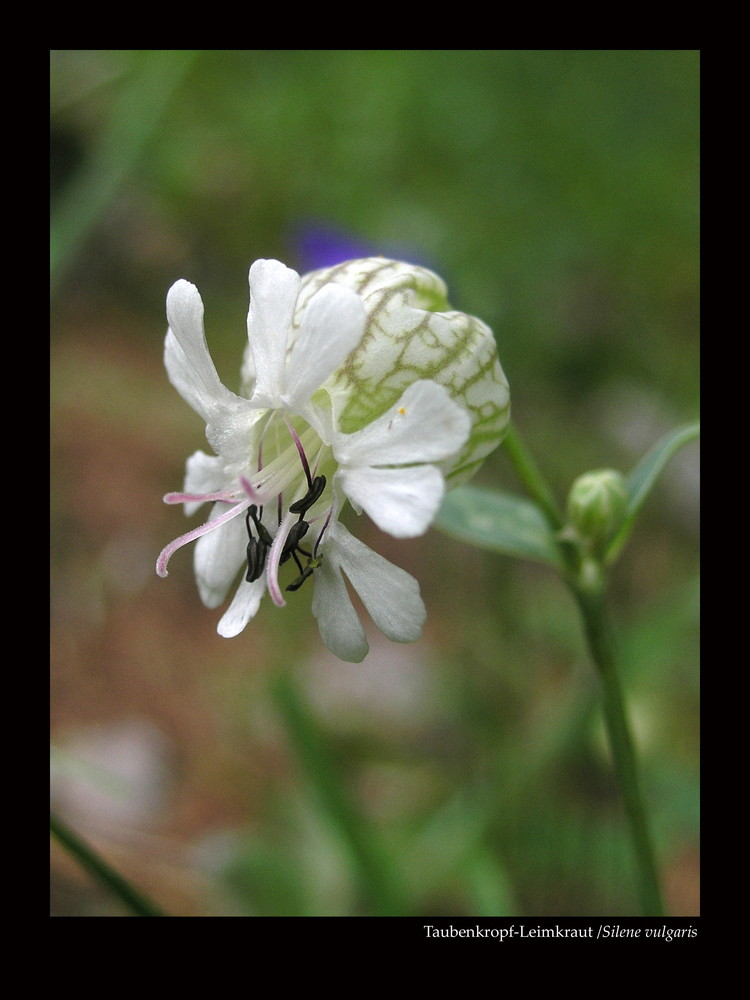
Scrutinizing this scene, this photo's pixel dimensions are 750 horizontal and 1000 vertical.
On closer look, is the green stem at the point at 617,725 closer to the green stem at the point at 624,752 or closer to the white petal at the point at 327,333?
the green stem at the point at 624,752

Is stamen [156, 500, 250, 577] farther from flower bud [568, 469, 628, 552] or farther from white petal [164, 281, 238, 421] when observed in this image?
flower bud [568, 469, 628, 552]

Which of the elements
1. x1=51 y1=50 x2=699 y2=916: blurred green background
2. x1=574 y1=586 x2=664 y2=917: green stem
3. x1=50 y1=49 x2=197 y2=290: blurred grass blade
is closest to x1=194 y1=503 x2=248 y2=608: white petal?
x1=574 y1=586 x2=664 y2=917: green stem

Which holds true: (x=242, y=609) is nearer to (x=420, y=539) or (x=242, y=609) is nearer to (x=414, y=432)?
(x=414, y=432)

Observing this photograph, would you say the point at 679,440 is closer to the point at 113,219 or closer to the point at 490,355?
the point at 490,355

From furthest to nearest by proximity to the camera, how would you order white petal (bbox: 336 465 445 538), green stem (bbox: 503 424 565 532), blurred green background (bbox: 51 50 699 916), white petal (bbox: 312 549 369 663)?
1. blurred green background (bbox: 51 50 699 916)
2. green stem (bbox: 503 424 565 532)
3. white petal (bbox: 312 549 369 663)
4. white petal (bbox: 336 465 445 538)

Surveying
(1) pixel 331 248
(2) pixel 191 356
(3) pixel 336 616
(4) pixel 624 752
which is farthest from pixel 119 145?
(4) pixel 624 752

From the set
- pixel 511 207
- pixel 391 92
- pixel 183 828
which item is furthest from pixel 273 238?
pixel 183 828
